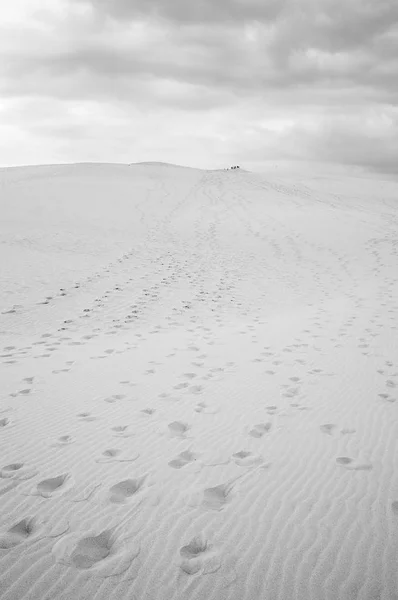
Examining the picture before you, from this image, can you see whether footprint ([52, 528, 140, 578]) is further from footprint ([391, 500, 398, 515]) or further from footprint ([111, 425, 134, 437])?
footprint ([391, 500, 398, 515])

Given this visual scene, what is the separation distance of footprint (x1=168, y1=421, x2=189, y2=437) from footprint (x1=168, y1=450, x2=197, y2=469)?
14.8 inches

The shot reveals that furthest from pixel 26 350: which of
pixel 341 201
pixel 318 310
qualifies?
pixel 341 201

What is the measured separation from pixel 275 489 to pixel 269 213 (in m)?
20.9

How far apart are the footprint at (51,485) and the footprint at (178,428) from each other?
1.13 meters

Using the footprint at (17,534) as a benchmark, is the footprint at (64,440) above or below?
below

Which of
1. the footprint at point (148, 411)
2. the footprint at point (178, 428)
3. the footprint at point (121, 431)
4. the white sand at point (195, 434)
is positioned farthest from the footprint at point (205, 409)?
the footprint at point (121, 431)

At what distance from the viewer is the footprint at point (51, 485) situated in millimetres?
2969

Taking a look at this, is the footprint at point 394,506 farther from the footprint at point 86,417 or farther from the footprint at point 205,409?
the footprint at point 86,417

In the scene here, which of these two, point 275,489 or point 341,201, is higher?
point 341,201

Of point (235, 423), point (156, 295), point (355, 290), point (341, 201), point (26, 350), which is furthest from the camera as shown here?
point (341, 201)

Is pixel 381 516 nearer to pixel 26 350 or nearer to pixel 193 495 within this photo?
pixel 193 495

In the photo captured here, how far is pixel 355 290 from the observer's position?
11.3 m

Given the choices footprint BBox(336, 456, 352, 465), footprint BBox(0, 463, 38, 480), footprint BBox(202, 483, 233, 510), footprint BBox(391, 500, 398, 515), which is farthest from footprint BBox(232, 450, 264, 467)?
footprint BBox(0, 463, 38, 480)

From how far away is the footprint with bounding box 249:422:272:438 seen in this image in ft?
12.7
